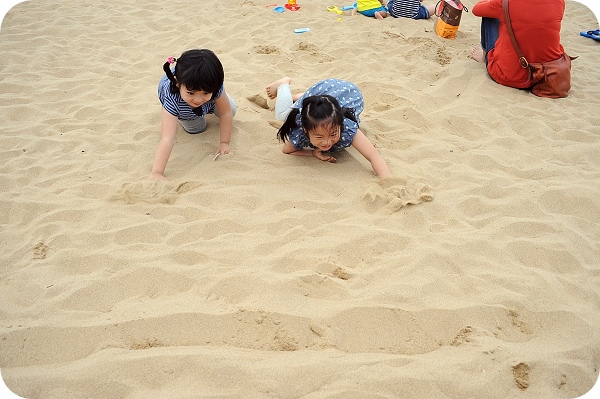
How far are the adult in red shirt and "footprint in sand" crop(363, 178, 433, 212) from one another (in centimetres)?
214

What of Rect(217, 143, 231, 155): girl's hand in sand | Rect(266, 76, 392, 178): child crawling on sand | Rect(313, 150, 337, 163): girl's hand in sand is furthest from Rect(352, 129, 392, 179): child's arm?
Rect(217, 143, 231, 155): girl's hand in sand

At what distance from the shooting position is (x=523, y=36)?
4.33m

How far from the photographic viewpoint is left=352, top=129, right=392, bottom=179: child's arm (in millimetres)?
3127

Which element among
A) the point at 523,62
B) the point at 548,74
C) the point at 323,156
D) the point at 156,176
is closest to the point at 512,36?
the point at 523,62

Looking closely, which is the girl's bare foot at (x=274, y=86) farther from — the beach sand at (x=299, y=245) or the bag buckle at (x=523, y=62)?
the bag buckle at (x=523, y=62)

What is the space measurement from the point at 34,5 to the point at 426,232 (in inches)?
240

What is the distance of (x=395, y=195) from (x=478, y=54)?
2.74 meters

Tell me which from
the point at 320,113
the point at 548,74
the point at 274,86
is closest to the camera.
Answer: the point at 320,113

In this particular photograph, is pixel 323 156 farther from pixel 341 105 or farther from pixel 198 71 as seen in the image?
pixel 198 71

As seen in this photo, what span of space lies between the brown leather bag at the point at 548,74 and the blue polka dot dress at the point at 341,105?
70.1 inches

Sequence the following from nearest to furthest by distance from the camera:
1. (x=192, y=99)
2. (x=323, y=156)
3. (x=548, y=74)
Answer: (x=192, y=99), (x=323, y=156), (x=548, y=74)

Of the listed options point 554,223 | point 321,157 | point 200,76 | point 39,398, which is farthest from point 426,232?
point 39,398

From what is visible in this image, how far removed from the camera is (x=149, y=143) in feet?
11.7

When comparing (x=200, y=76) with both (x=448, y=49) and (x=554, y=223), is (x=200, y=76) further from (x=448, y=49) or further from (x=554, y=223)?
(x=448, y=49)
